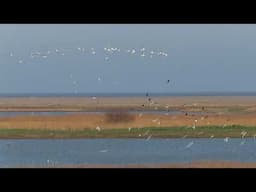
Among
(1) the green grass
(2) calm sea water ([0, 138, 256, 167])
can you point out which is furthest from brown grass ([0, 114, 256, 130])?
(2) calm sea water ([0, 138, 256, 167])

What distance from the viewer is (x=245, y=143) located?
48.5 ft

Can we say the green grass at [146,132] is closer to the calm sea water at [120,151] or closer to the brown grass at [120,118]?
the calm sea water at [120,151]

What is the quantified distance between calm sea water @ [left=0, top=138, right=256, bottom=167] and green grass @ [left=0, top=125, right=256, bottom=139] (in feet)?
1.15

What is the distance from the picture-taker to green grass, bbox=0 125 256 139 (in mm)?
15766

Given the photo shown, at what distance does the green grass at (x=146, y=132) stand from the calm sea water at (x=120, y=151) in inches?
13.8

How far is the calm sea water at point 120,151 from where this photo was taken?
38.3 feet

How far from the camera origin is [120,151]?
12.8m

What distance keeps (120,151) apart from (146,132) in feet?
12.8
